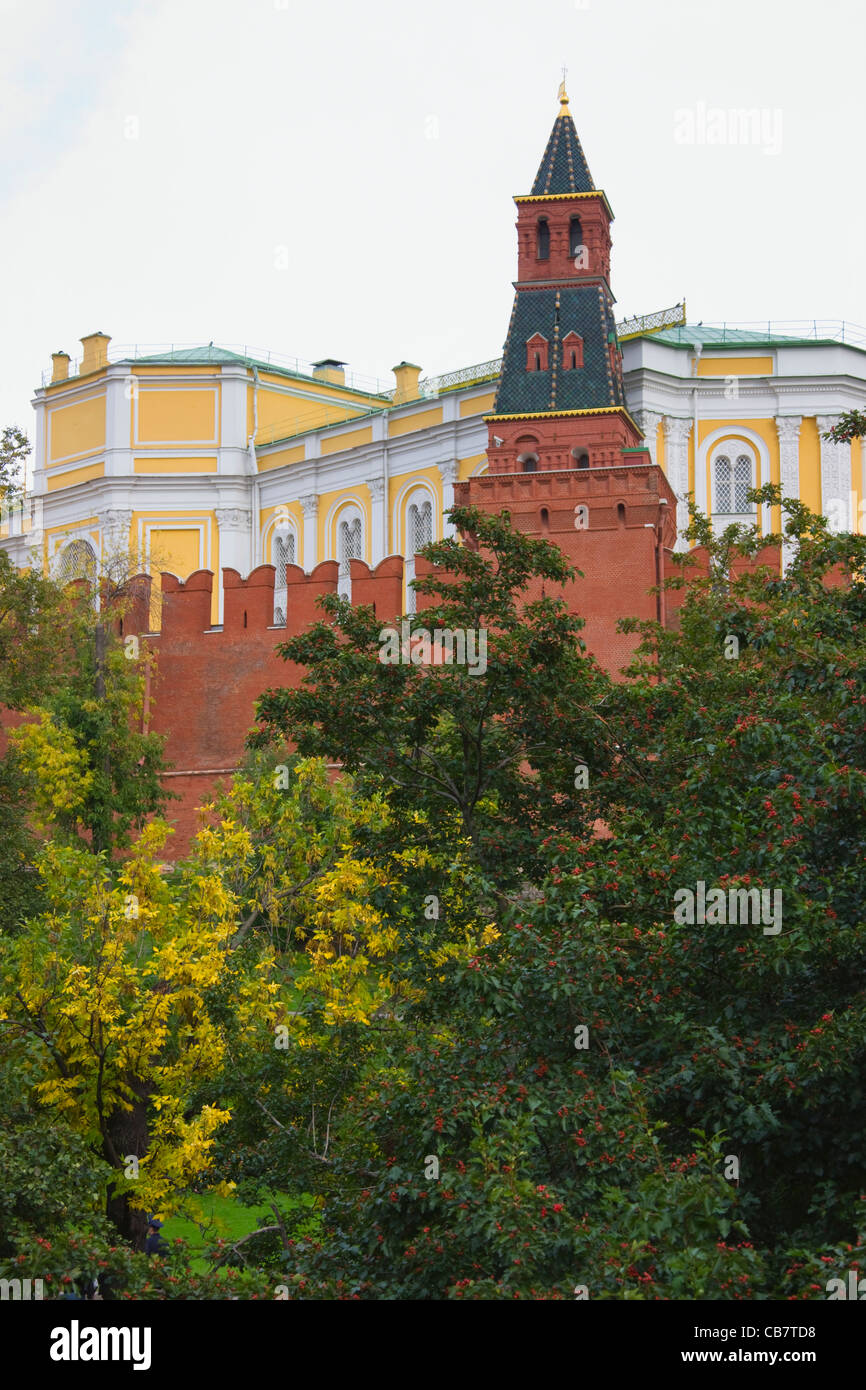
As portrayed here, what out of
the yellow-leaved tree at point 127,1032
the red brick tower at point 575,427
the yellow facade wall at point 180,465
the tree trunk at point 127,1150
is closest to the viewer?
the yellow-leaved tree at point 127,1032

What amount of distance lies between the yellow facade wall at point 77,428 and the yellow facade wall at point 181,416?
151 centimetres

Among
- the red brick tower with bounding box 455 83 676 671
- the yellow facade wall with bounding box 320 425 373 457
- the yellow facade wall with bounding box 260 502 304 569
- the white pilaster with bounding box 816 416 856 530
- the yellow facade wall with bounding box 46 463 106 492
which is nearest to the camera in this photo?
the red brick tower with bounding box 455 83 676 671

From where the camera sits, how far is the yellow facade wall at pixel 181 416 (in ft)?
153

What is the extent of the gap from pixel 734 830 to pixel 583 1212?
2.64 m

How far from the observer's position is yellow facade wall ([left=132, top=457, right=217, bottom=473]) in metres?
46.4

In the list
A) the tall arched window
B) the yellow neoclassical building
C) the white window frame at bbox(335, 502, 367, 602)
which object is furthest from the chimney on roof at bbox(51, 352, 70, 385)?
the tall arched window

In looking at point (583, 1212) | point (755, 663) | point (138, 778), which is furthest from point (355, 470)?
point (583, 1212)

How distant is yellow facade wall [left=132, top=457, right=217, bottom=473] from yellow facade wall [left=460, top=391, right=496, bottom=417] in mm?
8534

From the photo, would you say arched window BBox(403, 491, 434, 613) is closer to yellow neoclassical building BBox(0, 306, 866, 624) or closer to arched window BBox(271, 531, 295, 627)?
yellow neoclassical building BBox(0, 306, 866, 624)

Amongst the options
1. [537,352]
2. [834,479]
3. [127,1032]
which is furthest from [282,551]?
[127,1032]

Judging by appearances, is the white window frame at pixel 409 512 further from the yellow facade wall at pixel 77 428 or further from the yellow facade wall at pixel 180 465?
the yellow facade wall at pixel 77 428

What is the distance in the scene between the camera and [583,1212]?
9.62m

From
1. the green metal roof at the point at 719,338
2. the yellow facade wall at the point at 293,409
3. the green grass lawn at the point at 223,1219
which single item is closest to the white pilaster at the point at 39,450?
the yellow facade wall at the point at 293,409

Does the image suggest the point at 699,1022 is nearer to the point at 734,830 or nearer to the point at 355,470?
the point at 734,830
